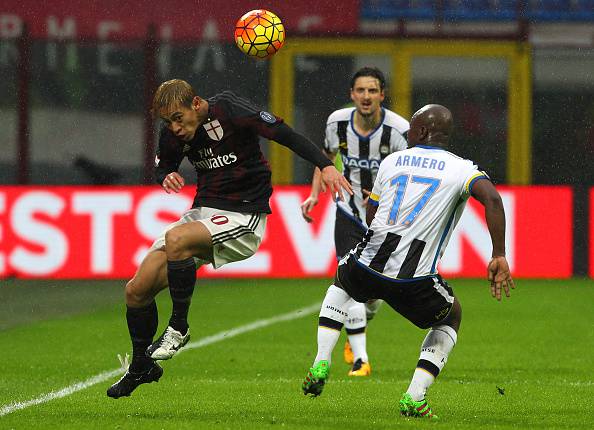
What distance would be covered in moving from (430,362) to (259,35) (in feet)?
9.54

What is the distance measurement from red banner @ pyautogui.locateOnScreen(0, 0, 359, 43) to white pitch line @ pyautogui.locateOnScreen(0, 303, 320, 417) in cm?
749

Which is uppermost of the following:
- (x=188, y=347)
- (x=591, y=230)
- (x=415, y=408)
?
(x=415, y=408)

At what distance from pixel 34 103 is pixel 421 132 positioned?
48.6 feet

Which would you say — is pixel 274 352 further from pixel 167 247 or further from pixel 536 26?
pixel 536 26

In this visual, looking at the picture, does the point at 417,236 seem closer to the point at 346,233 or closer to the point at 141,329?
the point at 141,329

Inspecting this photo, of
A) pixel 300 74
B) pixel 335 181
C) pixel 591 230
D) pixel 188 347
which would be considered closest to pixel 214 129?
pixel 335 181

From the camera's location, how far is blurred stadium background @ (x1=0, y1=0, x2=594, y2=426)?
68.2ft

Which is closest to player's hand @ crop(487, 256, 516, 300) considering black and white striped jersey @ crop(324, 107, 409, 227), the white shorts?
the white shorts

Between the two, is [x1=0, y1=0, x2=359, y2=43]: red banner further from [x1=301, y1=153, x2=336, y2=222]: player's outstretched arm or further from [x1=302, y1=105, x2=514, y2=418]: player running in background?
[x1=302, y1=105, x2=514, y2=418]: player running in background

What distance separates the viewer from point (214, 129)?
7.67 m

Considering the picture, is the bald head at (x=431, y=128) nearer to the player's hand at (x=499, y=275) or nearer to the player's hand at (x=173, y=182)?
the player's hand at (x=499, y=275)

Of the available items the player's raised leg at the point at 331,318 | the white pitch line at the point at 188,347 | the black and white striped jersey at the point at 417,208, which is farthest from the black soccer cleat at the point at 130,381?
the black and white striped jersey at the point at 417,208

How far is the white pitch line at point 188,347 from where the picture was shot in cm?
781

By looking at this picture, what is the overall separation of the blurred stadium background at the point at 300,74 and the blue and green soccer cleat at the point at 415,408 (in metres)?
12.8
